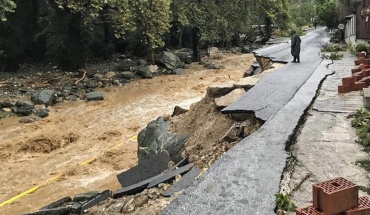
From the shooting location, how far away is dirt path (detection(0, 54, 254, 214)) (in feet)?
30.4

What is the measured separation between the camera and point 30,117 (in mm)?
16062

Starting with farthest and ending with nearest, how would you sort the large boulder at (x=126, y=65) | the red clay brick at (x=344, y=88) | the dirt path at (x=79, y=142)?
the large boulder at (x=126, y=65)
the red clay brick at (x=344, y=88)
the dirt path at (x=79, y=142)

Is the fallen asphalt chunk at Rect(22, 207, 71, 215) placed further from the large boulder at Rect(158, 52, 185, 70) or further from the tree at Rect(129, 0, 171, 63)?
the large boulder at Rect(158, 52, 185, 70)

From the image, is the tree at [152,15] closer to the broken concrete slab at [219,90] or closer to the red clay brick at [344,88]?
the broken concrete slab at [219,90]

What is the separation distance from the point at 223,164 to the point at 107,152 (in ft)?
21.8

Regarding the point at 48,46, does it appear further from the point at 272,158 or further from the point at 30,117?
the point at 272,158

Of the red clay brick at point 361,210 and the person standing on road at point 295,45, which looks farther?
the person standing on road at point 295,45

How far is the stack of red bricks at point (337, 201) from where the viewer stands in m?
3.36

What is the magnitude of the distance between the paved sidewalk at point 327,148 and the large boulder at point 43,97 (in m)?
13.8

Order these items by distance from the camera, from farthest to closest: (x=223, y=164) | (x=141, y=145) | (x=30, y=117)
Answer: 1. (x=30, y=117)
2. (x=141, y=145)
3. (x=223, y=164)

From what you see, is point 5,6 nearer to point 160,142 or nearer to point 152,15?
point 152,15

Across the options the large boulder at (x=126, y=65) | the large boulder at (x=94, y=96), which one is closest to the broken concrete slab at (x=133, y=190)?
the large boulder at (x=94, y=96)

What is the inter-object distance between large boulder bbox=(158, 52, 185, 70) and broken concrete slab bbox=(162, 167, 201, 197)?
22197 millimetres

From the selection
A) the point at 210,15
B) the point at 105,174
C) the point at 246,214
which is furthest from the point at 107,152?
the point at 210,15
